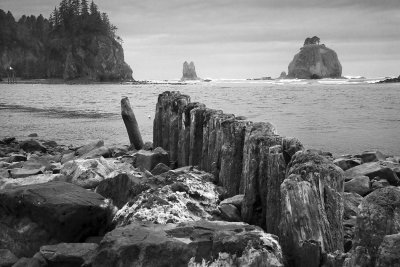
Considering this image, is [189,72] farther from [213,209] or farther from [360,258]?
[360,258]

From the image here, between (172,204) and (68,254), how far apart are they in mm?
1318

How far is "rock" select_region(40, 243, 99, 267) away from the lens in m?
4.89

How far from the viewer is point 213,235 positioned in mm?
4266

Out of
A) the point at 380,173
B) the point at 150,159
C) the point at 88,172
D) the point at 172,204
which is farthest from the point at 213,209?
the point at 380,173

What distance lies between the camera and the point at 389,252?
9.61 feet

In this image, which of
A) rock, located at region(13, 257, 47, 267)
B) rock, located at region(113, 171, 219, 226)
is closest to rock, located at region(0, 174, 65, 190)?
rock, located at region(113, 171, 219, 226)

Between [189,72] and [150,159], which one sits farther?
[189,72]

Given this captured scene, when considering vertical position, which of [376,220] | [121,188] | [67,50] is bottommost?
[121,188]

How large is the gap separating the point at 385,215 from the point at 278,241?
123 centimetres

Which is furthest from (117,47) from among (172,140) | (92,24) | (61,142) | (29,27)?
(172,140)

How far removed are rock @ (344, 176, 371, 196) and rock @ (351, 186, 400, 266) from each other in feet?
15.4

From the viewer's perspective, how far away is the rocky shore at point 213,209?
3.97 metres

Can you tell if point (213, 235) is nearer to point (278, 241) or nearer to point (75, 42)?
point (278, 241)

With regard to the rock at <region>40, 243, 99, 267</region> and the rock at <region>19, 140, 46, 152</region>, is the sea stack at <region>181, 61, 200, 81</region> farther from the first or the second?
the rock at <region>40, 243, 99, 267</region>
